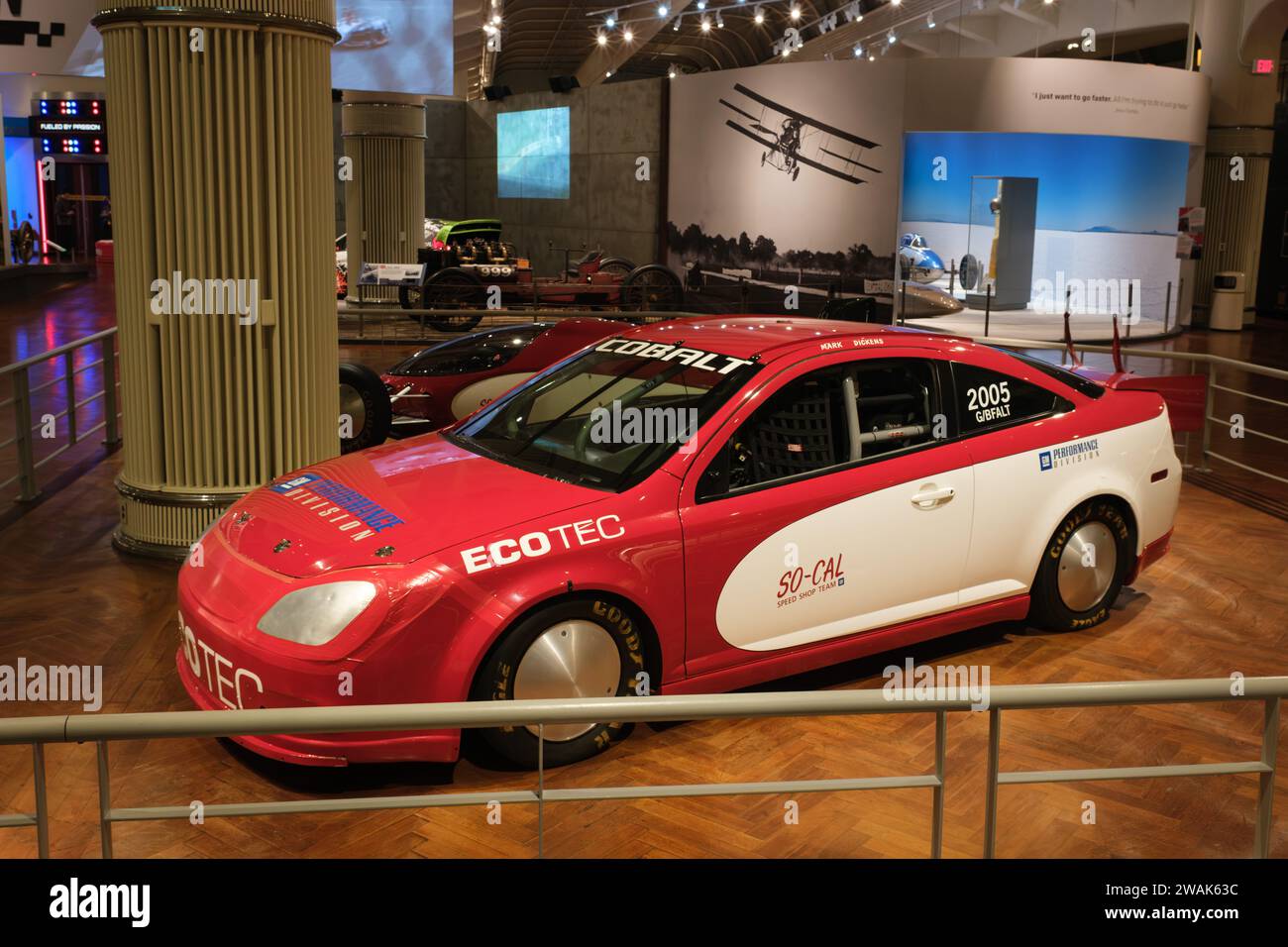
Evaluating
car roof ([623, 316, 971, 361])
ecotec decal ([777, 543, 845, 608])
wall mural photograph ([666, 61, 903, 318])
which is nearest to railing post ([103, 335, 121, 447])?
car roof ([623, 316, 971, 361])

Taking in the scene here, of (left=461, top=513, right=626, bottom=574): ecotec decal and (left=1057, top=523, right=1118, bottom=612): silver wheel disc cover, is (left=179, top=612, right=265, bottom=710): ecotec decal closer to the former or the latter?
(left=461, top=513, right=626, bottom=574): ecotec decal

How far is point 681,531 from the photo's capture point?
4480mm

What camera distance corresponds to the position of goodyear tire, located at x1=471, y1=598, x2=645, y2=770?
13.6 feet

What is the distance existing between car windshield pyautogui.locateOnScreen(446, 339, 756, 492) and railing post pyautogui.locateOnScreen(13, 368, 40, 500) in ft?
13.0

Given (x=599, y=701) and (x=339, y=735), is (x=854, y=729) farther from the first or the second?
(x=599, y=701)

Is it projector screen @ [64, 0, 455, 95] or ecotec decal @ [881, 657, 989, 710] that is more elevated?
projector screen @ [64, 0, 455, 95]

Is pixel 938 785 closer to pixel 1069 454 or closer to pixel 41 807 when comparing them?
pixel 41 807

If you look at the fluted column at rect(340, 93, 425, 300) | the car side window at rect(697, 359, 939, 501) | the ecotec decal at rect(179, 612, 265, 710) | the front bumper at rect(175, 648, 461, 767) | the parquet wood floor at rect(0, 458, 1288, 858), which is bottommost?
the parquet wood floor at rect(0, 458, 1288, 858)

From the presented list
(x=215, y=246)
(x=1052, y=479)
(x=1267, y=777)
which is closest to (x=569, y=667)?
(x=1267, y=777)

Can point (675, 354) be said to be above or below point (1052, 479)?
above

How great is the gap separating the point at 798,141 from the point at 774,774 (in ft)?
51.6

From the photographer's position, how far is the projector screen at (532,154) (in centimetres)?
2588

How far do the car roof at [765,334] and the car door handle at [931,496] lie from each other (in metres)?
0.65

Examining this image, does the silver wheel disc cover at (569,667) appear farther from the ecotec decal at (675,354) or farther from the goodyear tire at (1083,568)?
the goodyear tire at (1083,568)
